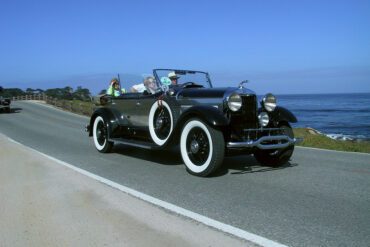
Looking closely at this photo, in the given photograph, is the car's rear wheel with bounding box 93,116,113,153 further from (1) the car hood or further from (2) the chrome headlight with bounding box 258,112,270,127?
(2) the chrome headlight with bounding box 258,112,270,127

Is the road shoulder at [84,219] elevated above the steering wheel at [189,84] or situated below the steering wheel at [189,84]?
below

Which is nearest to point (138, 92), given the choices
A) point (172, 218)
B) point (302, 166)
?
point (302, 166)

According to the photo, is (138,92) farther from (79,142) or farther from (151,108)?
(79,142)

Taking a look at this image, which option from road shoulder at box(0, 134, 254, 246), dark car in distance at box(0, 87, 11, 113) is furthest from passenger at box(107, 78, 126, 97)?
dark car in distance at box(0, 87, 11, 113)

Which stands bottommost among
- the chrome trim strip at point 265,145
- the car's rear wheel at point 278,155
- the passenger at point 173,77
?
the car's rear wheel at point 278,155

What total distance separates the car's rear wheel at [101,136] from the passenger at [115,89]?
27.3 inches

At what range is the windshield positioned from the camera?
8.82m

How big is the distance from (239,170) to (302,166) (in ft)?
4.27

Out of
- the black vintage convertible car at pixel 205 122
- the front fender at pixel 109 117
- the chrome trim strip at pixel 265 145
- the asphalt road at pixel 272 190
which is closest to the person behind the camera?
the asphalt road at pixel 272 190

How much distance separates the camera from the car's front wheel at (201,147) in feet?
21.9

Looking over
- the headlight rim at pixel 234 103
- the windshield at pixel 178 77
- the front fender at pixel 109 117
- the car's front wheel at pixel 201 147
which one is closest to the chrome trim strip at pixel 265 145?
the car's front wheel at pixel 201 147

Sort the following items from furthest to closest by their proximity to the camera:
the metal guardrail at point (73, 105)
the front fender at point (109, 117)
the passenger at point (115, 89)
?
the metal guardrail at point (73, 105)
the passenger at point (115, 89)
the front fender at point (109, 117)

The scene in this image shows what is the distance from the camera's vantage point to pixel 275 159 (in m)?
7.88

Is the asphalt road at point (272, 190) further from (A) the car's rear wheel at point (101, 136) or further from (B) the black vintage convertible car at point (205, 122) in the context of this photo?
(B) the black vintage convertible car at point (205, 122)
